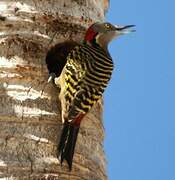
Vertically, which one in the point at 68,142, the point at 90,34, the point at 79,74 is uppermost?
the point at 90,34

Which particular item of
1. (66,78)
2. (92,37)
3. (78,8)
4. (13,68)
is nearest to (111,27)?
(92,37)

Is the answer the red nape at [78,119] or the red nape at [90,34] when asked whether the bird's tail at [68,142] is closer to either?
the red nape at [78,119]

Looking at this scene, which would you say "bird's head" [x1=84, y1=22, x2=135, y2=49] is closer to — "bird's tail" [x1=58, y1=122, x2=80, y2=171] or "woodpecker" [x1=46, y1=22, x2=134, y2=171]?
"woodpecker" [x1=46, y1=22, x2=134, y2=171]

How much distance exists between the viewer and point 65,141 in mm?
3385

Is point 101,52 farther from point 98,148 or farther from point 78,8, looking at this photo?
point 98,148

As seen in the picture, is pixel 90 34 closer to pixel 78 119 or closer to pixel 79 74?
pixel 79 74

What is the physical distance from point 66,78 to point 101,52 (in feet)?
1.84

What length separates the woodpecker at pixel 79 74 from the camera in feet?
11.5

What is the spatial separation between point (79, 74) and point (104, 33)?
740 mm

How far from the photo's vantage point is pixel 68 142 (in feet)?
11.1

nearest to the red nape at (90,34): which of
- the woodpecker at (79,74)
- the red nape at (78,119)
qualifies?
the woodpecker at (79,74)

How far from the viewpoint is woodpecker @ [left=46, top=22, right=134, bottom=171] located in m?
3.52

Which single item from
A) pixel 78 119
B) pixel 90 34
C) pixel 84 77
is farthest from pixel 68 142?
pixel 90 34

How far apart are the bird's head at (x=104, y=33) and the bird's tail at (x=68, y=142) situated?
2.95ft
